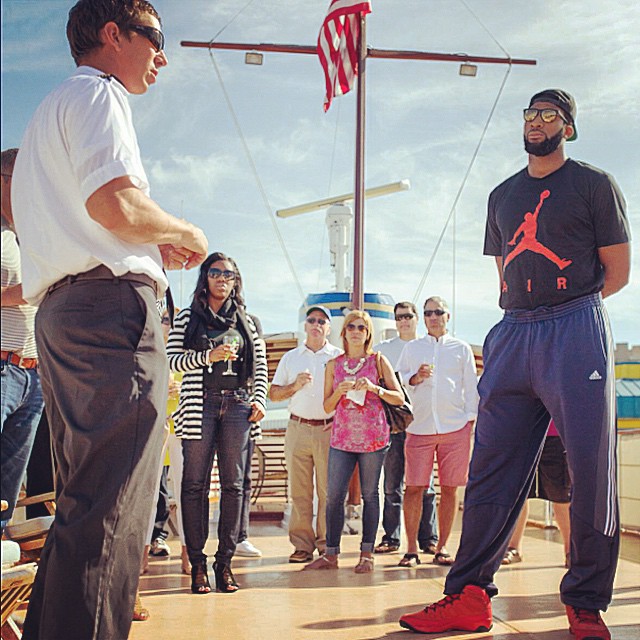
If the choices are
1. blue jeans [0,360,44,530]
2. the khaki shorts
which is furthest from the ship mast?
blue jeans [0,360,44,530]

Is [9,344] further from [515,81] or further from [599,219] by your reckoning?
[515,81]

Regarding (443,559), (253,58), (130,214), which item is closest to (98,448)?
(130,214)

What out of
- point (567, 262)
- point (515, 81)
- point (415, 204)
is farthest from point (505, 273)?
point (415, 204)

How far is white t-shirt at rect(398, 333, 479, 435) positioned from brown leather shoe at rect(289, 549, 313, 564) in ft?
3.21

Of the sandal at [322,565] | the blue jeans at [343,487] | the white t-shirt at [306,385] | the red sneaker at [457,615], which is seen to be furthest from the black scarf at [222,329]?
the red sneaker at [457,615]

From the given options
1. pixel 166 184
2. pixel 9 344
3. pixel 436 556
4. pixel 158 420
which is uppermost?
pixel 166 184

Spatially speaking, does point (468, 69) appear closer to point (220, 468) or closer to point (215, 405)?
point (215, 405)

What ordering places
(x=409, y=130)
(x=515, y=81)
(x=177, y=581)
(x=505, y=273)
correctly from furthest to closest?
(x=515, y=81) < (x=409, y=130) < (x=177, y=581) < (x=505, y=273)

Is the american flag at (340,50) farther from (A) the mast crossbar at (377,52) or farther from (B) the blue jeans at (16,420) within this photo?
(B) the blue jeans at (16,420)

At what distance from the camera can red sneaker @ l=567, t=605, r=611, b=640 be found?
2.82 metres

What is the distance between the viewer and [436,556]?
517cm

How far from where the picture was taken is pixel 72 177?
1863mm

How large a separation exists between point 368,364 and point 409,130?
9.53 feet

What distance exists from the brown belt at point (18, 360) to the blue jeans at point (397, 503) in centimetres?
373
